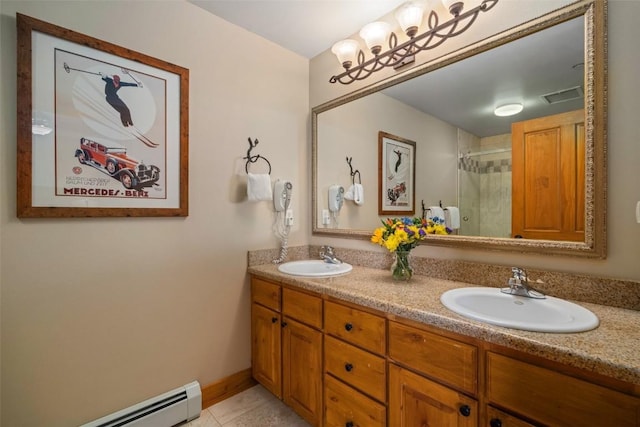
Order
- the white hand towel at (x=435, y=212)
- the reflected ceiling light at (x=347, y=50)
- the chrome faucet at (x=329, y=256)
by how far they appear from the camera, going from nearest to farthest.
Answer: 1. the white hand towel at (x=435, y=212)
2. the reflected ceiling light at (x=347, y=50)
3. the chrome faucet at (x=329, y=256)

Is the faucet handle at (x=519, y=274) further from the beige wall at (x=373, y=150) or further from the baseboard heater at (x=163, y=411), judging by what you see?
the baseboard heater at (x=163, y=411)

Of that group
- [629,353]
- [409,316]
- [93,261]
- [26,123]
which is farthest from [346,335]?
[26,123]

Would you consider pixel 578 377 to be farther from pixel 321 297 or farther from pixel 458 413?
pixel 321 297

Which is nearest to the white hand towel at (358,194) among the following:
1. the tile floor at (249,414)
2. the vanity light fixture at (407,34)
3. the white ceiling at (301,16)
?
the vanity light fixture at (407,34)

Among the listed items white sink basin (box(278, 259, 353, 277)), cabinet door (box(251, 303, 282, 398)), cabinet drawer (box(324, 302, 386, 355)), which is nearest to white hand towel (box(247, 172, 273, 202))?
white sink basin (box(278, 259, 353, 277))

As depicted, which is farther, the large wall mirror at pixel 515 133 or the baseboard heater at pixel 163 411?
the baseboard heater at pixel 163 411

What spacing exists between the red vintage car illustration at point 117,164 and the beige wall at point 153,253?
201 mm

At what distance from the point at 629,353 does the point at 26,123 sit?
2215 millimetres

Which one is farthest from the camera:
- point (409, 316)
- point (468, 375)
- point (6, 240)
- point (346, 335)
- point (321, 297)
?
point (321, 297)

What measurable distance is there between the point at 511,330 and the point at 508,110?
3.34 feet

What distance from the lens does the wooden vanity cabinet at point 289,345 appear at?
142cm

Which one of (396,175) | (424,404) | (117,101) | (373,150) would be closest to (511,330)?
(424,404)

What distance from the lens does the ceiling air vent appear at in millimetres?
1101

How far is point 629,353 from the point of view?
2.27 feet
